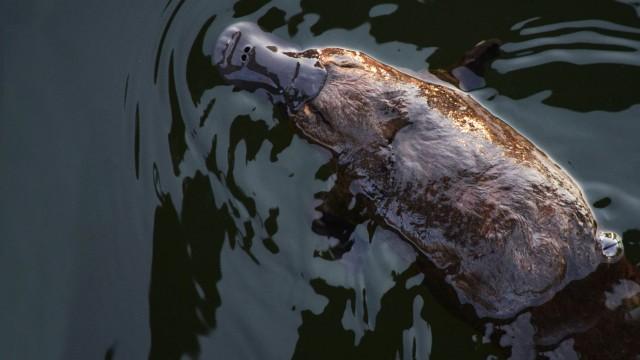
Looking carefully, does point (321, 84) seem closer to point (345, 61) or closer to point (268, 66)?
point (345, 61)

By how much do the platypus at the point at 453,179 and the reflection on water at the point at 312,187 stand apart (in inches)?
8.4

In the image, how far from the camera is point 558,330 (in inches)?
134

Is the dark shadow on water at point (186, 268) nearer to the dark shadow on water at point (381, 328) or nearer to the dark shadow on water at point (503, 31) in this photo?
the dark shadow on water at point (381, 328)

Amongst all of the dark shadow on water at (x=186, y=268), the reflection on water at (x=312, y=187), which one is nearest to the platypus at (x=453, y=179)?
the reflection on water at (x=312, y=187)

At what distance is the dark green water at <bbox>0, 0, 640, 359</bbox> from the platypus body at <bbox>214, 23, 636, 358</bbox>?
30 cm

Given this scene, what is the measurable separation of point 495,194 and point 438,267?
1.67ft

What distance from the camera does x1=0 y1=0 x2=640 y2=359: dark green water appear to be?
13.4ft

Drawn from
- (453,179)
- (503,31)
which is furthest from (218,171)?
(503,31)

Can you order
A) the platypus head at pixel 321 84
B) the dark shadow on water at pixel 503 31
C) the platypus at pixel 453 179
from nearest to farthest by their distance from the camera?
the platypus at pixel 453 179, the platypus head at pixel 321 84, the dark shadow on water at pixel 503 31

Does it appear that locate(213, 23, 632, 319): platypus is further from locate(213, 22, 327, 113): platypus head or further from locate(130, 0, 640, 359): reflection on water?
locate(130, 0, 640, 359): reflection on water

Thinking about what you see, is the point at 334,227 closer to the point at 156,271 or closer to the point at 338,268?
the point at 338,268

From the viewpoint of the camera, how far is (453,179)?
3.51 m

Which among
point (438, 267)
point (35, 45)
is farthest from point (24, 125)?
point (438, 267)

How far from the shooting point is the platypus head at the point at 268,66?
417 cm
